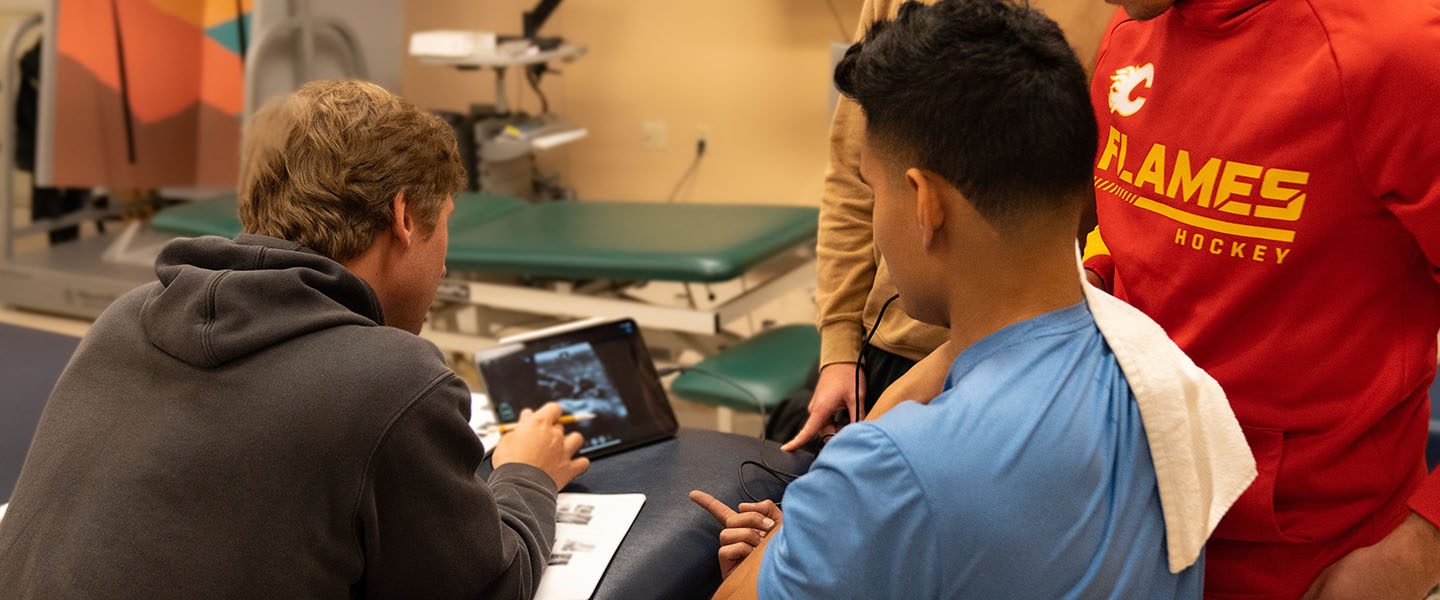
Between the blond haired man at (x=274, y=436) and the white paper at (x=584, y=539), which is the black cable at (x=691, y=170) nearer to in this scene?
the white paper at (x=584, y=539)

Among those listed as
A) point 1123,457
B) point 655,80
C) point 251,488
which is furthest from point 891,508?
point 655,80

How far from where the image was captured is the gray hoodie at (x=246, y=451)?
3.05 feet

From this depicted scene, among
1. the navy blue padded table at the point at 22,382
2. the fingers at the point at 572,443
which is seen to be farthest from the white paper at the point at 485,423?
the navy blue padded table at the point at 22,382

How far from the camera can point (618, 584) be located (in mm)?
1167

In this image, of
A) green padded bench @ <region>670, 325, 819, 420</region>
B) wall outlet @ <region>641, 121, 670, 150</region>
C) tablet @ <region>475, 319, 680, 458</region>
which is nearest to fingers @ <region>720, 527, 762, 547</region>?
tablet @ <region>475, 319, 680, 458</region>

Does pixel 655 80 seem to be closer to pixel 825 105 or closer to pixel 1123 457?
pixel 825 105

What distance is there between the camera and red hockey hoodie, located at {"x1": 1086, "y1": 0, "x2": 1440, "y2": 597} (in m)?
0.91

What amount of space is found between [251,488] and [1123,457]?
688mm

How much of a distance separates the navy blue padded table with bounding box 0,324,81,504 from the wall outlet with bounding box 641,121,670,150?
3115mm

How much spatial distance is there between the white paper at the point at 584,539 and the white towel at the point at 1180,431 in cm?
58

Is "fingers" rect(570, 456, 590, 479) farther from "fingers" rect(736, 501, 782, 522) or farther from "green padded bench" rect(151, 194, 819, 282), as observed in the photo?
"green padded bench" rect(151, 194, 819, 282)

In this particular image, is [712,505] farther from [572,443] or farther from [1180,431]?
[1180,431]

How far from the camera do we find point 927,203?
819mm

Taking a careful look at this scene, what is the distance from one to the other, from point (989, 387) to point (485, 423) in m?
0.94
